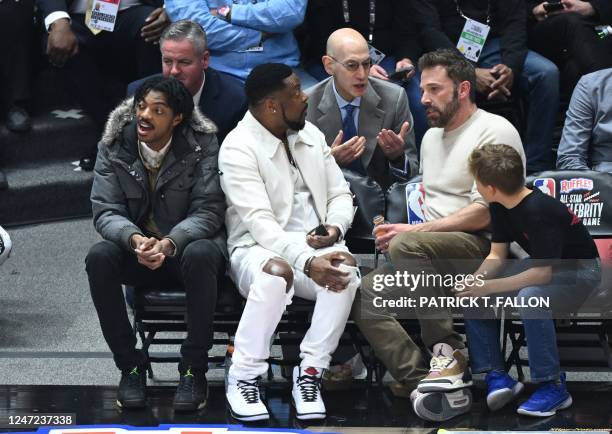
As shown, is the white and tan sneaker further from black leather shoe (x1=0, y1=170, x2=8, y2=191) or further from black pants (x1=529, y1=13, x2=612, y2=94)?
black leather shoe (x1=0, y1=170, x2=8, y2=191)

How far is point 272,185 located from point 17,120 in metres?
2.56

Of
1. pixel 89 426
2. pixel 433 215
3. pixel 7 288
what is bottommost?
pixel 7 288

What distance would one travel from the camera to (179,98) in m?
5.13

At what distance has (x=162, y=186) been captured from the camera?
16.7 feet

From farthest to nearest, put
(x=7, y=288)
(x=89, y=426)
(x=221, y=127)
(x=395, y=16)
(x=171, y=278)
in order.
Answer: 1. (x=395, y=16)
2. (x=7, y=288)
3. (x=221, y=127)
4. (x=171, y=278)
5. (x=89, y=426)

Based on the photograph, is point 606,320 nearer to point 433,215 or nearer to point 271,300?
point 433,215

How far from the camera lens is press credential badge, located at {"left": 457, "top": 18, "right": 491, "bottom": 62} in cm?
682

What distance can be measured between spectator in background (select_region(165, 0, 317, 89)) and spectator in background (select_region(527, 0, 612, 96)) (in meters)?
1.41

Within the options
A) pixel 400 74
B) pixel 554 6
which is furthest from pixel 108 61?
pixel 554 6

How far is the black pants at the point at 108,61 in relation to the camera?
6.80m

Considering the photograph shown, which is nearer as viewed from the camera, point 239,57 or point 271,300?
point 271,300

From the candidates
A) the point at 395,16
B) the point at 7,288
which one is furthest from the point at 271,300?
the point at 395,16

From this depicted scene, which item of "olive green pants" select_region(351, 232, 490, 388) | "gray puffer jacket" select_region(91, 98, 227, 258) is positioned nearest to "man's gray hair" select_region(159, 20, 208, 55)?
"gray puffer jacket" select_region(91, 98, 227, 258)

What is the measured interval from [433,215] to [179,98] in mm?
1215
